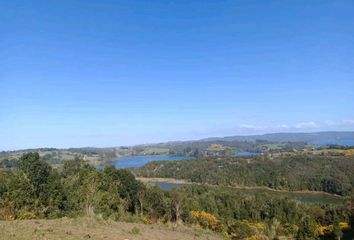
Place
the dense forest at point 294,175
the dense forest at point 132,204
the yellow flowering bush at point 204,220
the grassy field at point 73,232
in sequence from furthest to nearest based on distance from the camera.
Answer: the dense forest at point 294,175, the yellow flowering bush at point 204,220, the dense forest at point 132,204, the grassy field at point 73,232

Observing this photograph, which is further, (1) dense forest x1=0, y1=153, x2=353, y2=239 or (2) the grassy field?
(1) dense forest x1=0, y1=153, x2=353, y2=239

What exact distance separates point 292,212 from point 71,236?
90234 millimetres

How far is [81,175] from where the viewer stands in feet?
191

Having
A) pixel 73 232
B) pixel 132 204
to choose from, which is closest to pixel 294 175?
pixel 132 204

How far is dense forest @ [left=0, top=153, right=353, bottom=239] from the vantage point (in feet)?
136

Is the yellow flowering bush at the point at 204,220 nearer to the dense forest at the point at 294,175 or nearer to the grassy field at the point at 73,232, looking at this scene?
the grassy field at the point at 73,232

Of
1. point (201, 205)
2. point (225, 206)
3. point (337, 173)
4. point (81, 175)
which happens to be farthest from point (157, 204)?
point (337, 173)

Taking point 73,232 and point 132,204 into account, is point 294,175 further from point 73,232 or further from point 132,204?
point 73,232

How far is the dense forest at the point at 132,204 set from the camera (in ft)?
136

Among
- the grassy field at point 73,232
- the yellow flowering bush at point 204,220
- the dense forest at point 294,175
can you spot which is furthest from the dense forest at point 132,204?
the dense forest at point 294,175

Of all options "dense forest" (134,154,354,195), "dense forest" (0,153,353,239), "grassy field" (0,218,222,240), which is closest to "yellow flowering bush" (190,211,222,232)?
"dense forest" (0,153,353,239)

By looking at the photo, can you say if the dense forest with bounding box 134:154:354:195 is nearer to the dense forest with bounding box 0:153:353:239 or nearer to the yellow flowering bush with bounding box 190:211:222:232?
the dense forest with bounding box 0:153:353:239

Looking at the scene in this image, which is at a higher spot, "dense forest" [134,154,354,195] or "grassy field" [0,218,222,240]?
"grassy field" [0,218,222,240]

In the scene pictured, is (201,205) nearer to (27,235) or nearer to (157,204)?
(157,204)
